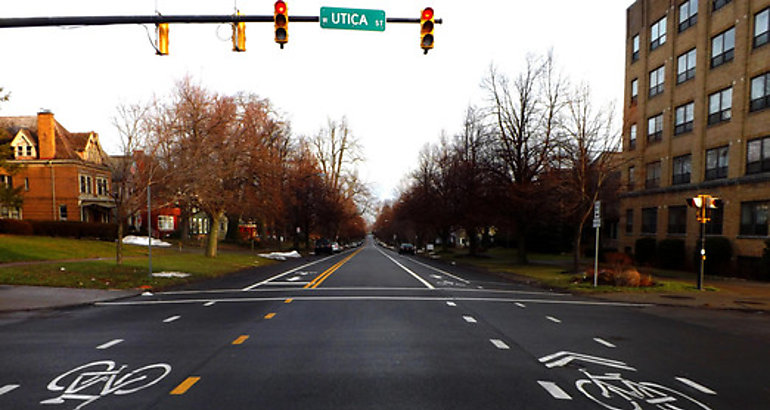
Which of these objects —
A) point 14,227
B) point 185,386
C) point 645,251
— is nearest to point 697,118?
point 645,251

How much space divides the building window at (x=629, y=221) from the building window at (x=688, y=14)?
1386cm

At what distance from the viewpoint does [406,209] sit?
59812 millimetres

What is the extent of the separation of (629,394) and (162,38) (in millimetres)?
10253

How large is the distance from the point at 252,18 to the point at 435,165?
160ft

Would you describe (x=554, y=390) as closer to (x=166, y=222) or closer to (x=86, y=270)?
(x=86, y=270)

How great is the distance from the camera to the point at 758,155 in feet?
83.3

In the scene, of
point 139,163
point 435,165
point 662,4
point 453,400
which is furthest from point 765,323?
point 435,165

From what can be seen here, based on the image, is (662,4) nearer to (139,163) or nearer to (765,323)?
(765,323)

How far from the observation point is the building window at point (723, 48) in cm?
2745

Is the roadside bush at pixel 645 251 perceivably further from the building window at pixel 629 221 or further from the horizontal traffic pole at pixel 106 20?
the horizontal traffic pole at pixel 106 20

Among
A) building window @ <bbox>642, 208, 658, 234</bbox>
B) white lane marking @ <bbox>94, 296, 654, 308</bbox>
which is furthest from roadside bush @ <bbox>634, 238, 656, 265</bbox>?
white lane marking @ <bbox>94, 296, 654, 308</bbox>

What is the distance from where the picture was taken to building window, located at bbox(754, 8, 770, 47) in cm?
2478

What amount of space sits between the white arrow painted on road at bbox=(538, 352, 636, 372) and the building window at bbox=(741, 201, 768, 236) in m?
24.0

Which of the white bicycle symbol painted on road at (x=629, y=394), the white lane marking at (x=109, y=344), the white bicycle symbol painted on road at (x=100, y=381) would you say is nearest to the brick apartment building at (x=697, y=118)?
the white bicycle symbol painted on road at (x=629, y=394)
